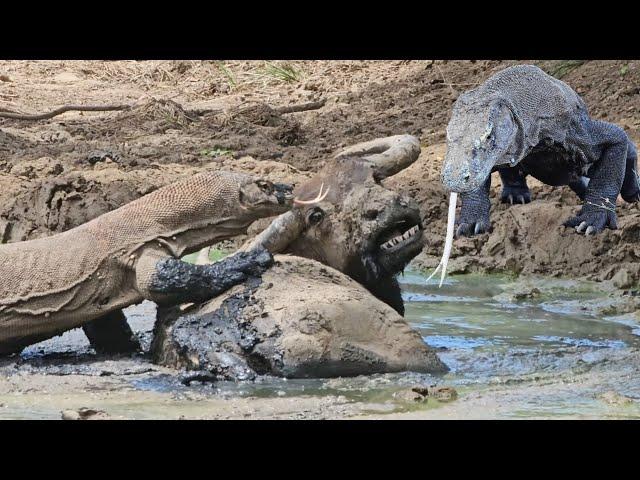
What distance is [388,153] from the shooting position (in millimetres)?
7570

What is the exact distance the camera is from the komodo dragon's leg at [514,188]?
10.2m

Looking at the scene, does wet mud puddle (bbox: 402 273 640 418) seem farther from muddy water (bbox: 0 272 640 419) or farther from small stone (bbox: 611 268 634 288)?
small stone (bbox: 611 268 634 288)

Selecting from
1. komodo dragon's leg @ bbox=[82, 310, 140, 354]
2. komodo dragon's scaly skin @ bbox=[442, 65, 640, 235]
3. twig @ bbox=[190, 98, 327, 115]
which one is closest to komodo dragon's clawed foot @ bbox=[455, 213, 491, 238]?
komodo dragon's scaly skin @ bbox=[442, 65, 640, 235]

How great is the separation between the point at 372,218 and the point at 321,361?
0.94m

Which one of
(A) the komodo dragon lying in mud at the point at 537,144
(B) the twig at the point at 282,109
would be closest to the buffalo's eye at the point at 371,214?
(A) the komodo dragon lying in mud at the point at 537,144

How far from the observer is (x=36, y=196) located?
40.0 feet

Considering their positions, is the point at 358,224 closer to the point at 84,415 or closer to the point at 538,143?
the point at 84,415

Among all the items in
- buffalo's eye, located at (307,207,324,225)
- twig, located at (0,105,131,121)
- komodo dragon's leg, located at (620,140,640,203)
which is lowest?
buffalo's eye, located at (307,207,324,225)

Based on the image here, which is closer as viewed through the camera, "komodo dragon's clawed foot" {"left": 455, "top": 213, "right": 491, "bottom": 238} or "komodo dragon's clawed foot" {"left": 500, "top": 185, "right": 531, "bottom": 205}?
"komodo dragon's clawed foot" {"left": 455, "top": 213, "right": 491, "bottom": 238}

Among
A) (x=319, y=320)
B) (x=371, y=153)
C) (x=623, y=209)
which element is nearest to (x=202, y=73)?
(x=623, y=209)

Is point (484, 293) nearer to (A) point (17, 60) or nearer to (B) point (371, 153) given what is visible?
(B) point (371, 153)

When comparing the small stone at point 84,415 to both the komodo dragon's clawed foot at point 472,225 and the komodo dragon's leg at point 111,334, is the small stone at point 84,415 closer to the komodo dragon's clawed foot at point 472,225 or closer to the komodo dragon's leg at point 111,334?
the komodo dragon's leg at point 111,334

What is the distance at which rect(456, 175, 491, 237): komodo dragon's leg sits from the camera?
8977 mm

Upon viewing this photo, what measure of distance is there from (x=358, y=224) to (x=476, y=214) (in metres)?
2.06
